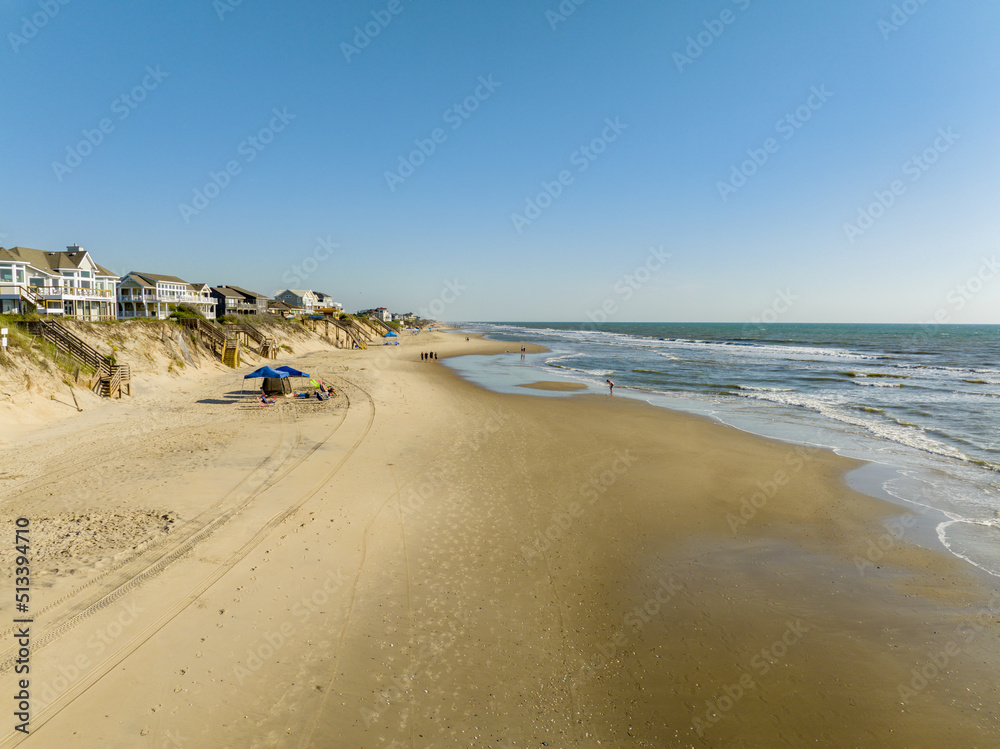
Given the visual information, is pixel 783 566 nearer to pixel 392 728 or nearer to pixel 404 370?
pixel 392 728

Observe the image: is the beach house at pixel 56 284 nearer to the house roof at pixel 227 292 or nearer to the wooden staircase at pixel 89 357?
the wooden staircase at pixel 89 357

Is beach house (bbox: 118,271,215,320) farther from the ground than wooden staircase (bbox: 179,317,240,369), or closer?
farther from the ground

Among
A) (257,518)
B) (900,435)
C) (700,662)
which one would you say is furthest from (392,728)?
(900,435)

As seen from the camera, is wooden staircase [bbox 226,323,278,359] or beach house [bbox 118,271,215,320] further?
beach house [bbox 118,271,215,320]

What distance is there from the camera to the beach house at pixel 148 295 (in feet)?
178

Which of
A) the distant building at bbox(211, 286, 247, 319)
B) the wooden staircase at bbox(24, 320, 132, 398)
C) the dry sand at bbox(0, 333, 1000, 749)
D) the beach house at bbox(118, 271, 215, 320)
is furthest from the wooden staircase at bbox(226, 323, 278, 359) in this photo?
the distant building at bbox(211, 286, 247, 319)

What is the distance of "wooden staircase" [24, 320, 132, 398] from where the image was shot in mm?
22984

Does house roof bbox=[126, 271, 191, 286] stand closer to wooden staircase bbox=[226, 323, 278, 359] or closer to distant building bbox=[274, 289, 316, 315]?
wooden staircase bbox=[226, 323, 278, 359]

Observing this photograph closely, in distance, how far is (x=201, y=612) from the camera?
7.42m

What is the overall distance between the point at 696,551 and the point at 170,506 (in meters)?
12.6

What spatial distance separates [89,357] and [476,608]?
26480mm

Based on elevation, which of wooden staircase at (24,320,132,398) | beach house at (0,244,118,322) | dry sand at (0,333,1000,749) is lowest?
dry sand at (0,333,1000,749)

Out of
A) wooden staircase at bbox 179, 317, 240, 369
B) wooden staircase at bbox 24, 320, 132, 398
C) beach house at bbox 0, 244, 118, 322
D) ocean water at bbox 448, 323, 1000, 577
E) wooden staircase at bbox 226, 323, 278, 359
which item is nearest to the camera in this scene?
ocean water at bbox 448, 323, 1000, 577

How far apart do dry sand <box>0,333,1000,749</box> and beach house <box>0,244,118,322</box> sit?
28.1m
